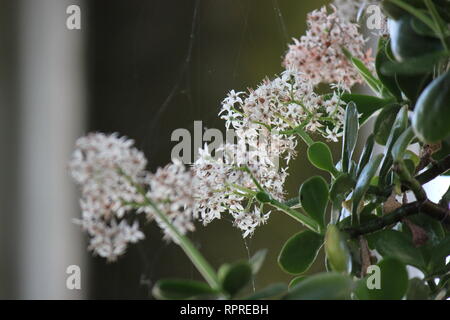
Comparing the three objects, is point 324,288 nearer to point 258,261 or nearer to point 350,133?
point 258,261

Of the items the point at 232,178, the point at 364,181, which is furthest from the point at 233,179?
the point at 364,181

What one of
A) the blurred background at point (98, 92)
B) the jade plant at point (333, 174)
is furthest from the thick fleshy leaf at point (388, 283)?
the blurred background at point (98, 92)

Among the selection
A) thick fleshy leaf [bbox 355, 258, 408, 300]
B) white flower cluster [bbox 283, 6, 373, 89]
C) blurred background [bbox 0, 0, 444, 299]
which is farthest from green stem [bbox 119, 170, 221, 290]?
blurred background [bbox 0, 0, 444, 299]

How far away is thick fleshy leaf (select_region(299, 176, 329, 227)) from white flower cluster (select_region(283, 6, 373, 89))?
10 centimetres

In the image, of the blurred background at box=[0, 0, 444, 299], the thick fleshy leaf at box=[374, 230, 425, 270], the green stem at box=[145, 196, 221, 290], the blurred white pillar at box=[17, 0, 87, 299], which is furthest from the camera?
the blurred white pillar at box=[17, 0, 87, 299]

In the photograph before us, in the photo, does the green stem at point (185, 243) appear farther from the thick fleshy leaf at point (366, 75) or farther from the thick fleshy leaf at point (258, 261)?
the thick fleshy leaf at point (366, 75)

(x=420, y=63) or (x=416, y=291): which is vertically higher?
(x=420, y=63)

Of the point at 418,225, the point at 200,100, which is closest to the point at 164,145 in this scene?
the point at 200,100

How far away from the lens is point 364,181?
0.40 metres

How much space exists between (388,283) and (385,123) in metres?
0.16

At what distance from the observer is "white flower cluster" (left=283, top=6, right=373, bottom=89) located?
0.46 meters

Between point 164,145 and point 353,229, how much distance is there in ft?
1.01

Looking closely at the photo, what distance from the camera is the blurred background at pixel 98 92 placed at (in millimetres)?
761

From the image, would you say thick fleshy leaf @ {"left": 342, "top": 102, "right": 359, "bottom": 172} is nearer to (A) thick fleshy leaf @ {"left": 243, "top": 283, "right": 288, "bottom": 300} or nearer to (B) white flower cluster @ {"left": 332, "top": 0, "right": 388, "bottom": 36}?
(B) white flower cluster @ {"left": 332, "top": 0, "right": 388, "bottom": 36}
